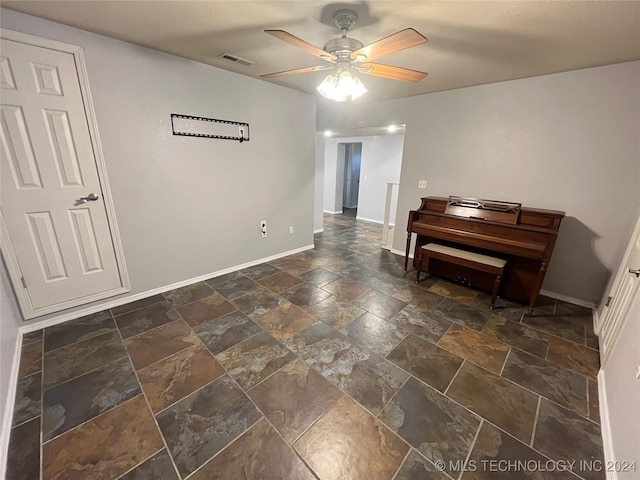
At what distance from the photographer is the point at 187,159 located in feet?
9.12

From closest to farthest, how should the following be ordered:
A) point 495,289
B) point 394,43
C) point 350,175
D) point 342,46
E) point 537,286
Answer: point 394,43 < point 342,46 < point 537,286 < point 495,289 < point 350,175

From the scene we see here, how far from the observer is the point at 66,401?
1584mm

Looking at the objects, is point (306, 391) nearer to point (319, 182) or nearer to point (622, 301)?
point (622, 301)

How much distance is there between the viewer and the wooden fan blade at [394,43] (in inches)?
51.4

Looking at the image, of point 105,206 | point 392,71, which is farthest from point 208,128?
point 392,71

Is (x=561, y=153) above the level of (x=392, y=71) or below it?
below

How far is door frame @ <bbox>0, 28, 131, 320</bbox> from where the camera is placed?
1913 mm

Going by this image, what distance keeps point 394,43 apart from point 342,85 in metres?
0.42

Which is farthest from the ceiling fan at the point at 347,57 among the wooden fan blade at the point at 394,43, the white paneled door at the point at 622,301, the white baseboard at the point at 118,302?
the white baseboard at the point at 118,302

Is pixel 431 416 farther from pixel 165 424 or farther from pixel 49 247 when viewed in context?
pixel 49 247

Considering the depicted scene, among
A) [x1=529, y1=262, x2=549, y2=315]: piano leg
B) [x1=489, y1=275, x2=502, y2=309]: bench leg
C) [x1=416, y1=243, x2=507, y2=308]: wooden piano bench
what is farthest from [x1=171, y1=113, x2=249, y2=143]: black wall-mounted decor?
[x1=529, y1=262, x2=549, y2=315]: piano leg

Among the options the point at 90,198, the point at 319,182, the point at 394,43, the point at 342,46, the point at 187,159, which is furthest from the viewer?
the point at 319,182

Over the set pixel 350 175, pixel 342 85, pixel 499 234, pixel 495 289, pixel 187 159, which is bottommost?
pixel 495 289

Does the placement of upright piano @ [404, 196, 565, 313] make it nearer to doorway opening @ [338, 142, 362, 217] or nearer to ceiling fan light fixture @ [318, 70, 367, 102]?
ceiling fan light fixture @ [318, 70, 367, 102]
